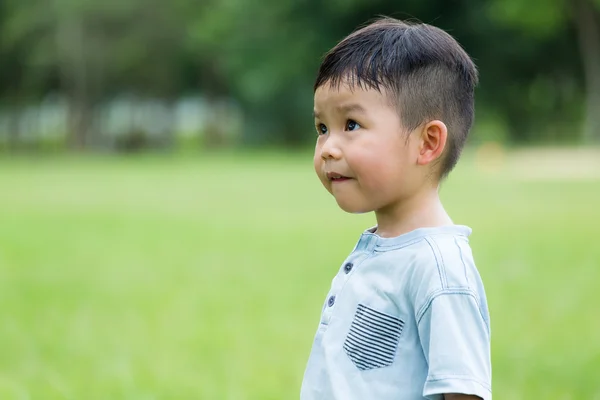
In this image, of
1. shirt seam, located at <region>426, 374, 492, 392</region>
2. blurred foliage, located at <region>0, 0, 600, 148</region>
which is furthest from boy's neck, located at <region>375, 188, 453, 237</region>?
blurred foliage, located at <region>0, 0, 600, 148</region>

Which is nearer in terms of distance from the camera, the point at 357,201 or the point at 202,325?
the point at 357,201

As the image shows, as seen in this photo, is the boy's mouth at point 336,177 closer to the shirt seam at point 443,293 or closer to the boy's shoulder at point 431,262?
the boy's shoulder at point 431,262

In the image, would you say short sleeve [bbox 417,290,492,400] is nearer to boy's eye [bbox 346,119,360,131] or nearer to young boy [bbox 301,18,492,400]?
young boy [bbox 301,18,492,400]

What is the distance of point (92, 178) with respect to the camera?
21.0 m

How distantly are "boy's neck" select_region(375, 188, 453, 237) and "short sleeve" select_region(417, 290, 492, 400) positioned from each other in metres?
0.24

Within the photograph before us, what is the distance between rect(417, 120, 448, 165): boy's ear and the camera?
2059 mm

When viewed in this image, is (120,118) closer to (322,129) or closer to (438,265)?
(322,129)

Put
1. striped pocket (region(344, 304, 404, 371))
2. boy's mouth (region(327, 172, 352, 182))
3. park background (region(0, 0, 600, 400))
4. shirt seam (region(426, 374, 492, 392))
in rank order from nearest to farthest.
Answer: shirt seam (region(426, 374, 492, 392))
striped pocket (region(344, 304, 404, 371))
boy's mouth (region(327, 172, 352, 182))
park background (region(0, 0, 600, 400))

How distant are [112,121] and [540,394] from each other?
5485 cm

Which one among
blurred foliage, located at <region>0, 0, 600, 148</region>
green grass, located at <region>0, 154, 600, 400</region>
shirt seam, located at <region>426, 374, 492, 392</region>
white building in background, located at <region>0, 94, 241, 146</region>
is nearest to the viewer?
shirt seam, located at <region>426, 374, 492, 392</region>

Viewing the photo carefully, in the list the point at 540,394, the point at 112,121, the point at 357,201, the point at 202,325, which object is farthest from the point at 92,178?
the point at 112,121

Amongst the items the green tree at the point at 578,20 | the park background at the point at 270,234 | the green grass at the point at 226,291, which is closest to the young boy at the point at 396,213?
the park background at the point at 270,234

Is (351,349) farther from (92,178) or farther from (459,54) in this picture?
(92,178)

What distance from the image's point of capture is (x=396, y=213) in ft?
6.99
